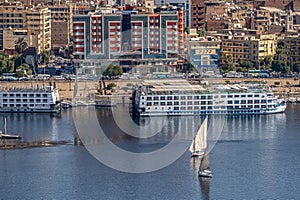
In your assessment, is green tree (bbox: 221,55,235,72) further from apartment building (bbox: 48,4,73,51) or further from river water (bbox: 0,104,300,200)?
river water (bbox: 0,104,300,200)

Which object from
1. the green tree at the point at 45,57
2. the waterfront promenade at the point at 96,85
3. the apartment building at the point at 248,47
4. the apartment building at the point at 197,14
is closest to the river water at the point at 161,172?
the waterfront promenade at the point at 96,85

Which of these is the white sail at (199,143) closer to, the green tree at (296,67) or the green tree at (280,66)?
the green tree at (280,66)

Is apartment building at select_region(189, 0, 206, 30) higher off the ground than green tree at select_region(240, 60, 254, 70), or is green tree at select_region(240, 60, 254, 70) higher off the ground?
apartment building at select_region(189, 0, 206, 30)

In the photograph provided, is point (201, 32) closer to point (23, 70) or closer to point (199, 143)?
point (23, 70)

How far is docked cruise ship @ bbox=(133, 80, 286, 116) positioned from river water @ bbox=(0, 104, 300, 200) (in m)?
1.74

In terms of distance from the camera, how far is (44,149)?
51.9ft

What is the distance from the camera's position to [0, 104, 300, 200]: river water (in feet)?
44.7

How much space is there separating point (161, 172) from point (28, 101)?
17.5ft

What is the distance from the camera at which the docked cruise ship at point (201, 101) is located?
19.1 m

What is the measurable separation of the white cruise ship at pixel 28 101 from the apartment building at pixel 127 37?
94.5 inches

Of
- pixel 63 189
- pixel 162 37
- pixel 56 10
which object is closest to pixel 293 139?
pixel 63 189

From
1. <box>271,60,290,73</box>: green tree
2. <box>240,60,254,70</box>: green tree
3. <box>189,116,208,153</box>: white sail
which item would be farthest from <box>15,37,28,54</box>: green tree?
<box>189,116,208,153</box>: white sail

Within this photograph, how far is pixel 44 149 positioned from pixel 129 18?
6478mm

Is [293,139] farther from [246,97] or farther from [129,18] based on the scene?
[129,18]
